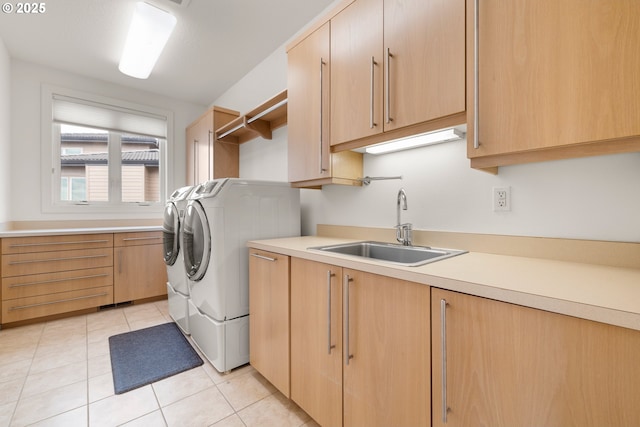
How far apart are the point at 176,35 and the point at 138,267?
2.50m

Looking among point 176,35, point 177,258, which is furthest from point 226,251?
point 176,35

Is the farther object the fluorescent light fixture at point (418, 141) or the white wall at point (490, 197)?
the fluorescent light fixture at point (418, 141)

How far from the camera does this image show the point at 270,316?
162 centimetres

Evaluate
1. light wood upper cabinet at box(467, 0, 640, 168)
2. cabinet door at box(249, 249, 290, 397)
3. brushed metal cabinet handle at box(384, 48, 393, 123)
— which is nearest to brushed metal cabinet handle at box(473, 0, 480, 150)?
light wood upper cabinet at box(467, 0, 640, 168)

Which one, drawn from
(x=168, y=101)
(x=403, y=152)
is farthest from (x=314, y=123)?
(x=168, y=101)

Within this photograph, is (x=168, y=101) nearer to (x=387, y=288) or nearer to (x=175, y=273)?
(x=175, y=273)

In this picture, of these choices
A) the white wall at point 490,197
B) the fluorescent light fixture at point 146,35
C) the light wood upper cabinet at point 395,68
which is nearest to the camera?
the white wall at point 490,197

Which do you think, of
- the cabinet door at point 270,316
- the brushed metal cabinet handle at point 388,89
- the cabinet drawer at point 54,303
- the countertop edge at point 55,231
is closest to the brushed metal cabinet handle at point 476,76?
the brushed metal cabinet handle at point 388,89

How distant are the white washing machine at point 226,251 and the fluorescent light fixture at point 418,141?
2.64 ft

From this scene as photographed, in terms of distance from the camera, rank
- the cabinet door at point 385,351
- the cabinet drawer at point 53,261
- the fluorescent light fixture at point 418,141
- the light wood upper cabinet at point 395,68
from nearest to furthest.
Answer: the cabinet door at point 385,351
the light wood upper cabinet at point 395,68
the fluorescent light fixture at point 418,141
the cabinet drawer at point 53,261

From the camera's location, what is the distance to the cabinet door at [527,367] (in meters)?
0.59

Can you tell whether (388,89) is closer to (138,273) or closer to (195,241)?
(195,241)

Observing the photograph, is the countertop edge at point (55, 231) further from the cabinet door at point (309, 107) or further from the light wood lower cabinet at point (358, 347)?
the light wood lower cabinet at point (358, 347)

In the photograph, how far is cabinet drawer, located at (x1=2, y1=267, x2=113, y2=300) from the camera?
8.35ft
